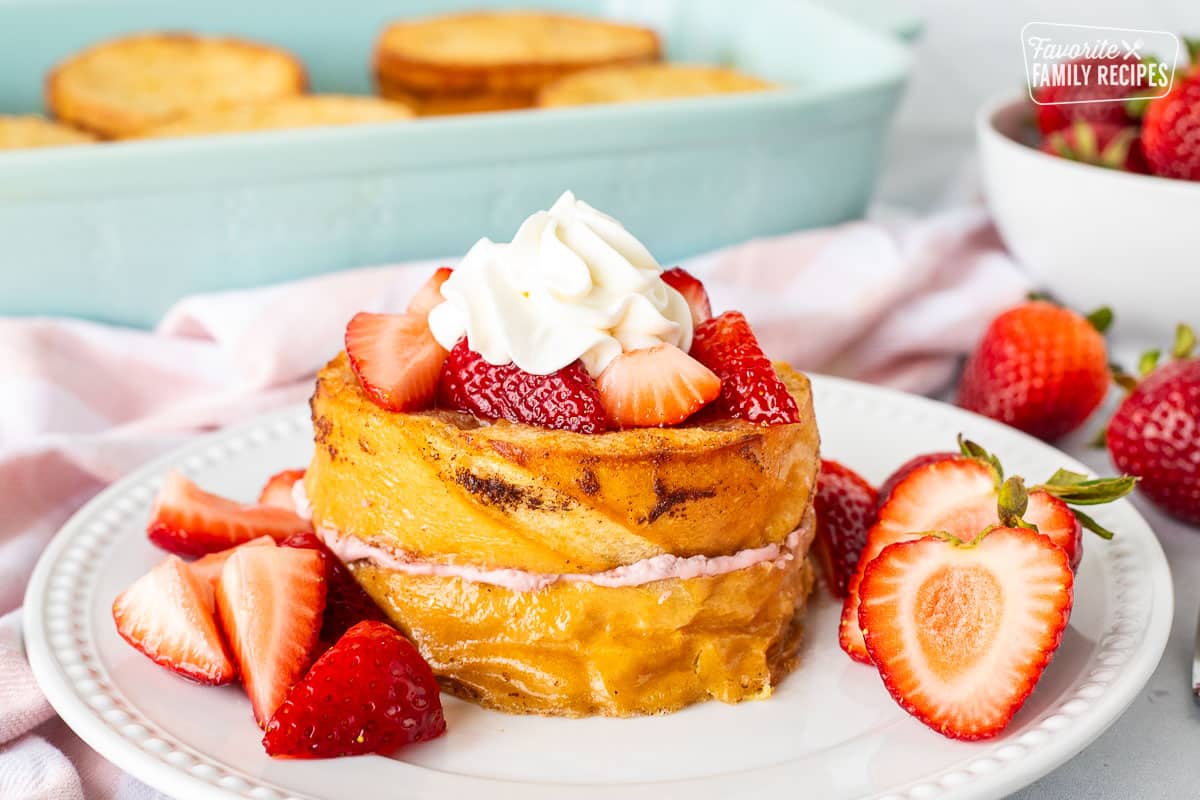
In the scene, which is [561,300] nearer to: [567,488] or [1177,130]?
[567,488]

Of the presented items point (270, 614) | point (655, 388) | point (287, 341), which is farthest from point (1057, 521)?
point (287, 341)

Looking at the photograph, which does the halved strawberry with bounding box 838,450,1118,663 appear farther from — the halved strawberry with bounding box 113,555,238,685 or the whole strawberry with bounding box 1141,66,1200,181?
the whole strawberry with bounding box 1141,66,1200,181

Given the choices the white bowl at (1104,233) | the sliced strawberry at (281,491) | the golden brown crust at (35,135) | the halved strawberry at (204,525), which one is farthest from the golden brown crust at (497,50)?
the halved strawberry at (204,525)

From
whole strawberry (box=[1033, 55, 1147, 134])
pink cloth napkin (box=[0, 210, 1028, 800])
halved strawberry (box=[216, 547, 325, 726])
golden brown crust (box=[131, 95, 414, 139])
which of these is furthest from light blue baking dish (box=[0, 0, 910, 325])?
halved strawberry (box=[216, 547, 325, 726])

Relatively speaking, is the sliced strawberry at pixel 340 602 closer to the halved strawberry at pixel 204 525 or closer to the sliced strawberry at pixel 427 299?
the halved strawberry at pixel 204 525

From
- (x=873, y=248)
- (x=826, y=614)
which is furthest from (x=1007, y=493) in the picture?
(x=873, y=248)
